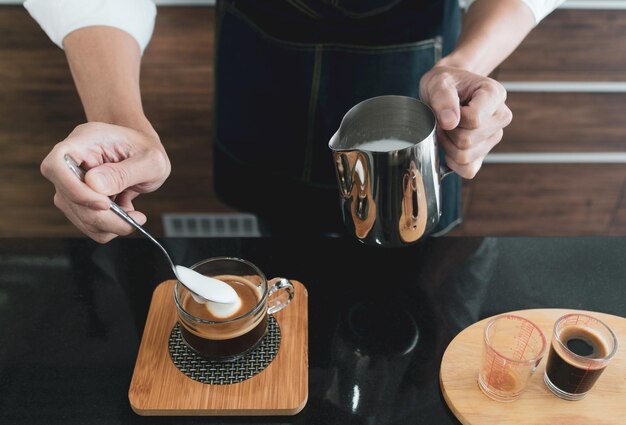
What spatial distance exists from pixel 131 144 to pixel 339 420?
530 millimetres

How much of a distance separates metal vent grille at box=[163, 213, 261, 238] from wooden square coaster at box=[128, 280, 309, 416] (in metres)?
1.32

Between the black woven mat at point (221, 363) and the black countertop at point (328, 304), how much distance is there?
2.4 inches

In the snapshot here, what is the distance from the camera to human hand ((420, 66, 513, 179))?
2.92 ft

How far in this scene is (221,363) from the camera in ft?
3.03

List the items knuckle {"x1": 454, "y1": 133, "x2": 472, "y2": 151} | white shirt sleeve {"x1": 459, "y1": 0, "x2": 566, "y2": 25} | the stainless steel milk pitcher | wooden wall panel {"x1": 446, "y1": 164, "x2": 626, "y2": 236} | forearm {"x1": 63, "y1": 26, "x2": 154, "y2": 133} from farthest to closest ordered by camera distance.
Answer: wooden wall panel {"x1": 446, "y1": 164, "x2": 626, "y2": 236}, white shirt sleeve {"x1": 459, "y1": 0, "x2": 566, "y2": 25}, forearm {"x1": 63, "y1": 26, "x2": 154, "y2": 133}, knuckle {"x1": 454, "y1": 133, "x2": 472, "y2": 151}, the stainless steel milk pitcher

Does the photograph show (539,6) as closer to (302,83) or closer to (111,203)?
(302,83)

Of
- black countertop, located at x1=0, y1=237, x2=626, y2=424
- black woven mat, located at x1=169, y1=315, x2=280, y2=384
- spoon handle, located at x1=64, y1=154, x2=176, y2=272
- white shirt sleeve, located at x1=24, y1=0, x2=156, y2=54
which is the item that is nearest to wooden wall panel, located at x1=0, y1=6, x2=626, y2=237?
white shirt sleeve, located at x1=24, y1=0, x2=156, y2=54

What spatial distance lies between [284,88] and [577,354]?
795 millimetres

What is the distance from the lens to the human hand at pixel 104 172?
2.78 feet

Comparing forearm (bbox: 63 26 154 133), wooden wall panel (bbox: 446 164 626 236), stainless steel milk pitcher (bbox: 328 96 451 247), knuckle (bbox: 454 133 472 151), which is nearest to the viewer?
stainless steel milk pitcher (bbox: 328 96 451 247)

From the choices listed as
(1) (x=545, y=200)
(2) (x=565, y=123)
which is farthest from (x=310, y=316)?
(1) (x=545, y=200)

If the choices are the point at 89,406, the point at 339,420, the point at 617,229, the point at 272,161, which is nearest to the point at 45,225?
→ the point at 272,161

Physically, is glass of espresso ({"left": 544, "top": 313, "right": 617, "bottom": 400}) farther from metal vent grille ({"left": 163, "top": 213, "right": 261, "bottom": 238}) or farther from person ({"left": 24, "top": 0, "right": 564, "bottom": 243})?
metal vent grille ({"left": 163, "top": 213, "right": 261, "bottom": 238})

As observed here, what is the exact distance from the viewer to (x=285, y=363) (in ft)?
3.05
